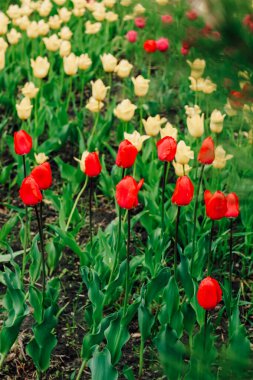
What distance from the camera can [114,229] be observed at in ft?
9.68

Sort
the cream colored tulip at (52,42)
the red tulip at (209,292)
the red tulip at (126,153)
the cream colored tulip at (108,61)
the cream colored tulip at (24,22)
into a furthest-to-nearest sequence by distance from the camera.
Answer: the cream colored tulip at (24,22) < the cream colored tulip at (52,42) < the cream colored tulip at (108,61) < the red tulip at (126,153) < the red tulip at (209,292)

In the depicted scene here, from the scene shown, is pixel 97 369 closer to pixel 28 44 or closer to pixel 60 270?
pixel 60 270

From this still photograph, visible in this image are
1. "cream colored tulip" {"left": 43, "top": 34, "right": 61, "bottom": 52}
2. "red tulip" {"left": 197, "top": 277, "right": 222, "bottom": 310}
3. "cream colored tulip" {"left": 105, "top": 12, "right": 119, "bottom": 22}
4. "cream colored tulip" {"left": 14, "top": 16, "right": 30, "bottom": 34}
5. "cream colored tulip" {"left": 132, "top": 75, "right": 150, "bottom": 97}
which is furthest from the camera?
"cream colored tulip" {"left": 105, "top": 12, "right": 119, "bottom": 22}

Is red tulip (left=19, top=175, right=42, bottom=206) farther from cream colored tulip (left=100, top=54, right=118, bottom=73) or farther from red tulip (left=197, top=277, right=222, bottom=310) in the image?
cream colored tulip (left=100, top=54, right=118, bottom=73)

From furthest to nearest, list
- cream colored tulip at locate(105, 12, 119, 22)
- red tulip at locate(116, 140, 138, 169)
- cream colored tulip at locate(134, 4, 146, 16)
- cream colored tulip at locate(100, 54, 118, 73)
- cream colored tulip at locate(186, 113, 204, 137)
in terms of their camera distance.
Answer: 1. cream colored tulip at locate(105, 12, 119, 22)
2. cream colored tulip at locate(100, 54, 118, 73)
3. cream colored tulip at locate(186, 113, 204, 137)
4. red tulip at locate(116, 140, 138, 169)
5. cream colored tulip at locate(134, 4, 146, 16)

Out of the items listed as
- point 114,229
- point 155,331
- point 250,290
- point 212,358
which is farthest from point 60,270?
point 212,358

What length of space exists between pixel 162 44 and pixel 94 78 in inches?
59.3

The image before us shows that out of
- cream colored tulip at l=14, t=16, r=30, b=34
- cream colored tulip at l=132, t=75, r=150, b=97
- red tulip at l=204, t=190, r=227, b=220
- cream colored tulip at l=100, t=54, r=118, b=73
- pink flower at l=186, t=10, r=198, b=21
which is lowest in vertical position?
cream colored tulip at l=14, t=16, r=30, b=34

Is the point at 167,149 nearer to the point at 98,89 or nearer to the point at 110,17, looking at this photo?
the point at 98,89

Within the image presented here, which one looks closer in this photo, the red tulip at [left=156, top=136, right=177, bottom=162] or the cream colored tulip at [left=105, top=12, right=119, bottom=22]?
the red tulip at [left=156, top=136, right=177, bottom=162]

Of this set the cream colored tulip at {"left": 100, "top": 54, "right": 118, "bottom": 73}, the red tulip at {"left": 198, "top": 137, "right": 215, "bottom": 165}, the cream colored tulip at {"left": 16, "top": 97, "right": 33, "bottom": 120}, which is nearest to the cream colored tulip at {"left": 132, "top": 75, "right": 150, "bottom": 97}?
the cream colored tulip at {"left": 100, "top": 54, "right": 118, "bottom": 73}

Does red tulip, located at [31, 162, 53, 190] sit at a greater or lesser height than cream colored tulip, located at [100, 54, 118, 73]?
greater

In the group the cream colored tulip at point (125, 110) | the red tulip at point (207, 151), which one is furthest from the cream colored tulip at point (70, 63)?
the red tulip at point (207, 151)

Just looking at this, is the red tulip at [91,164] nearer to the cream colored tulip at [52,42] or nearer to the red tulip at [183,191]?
the red tulip at [183,191]
